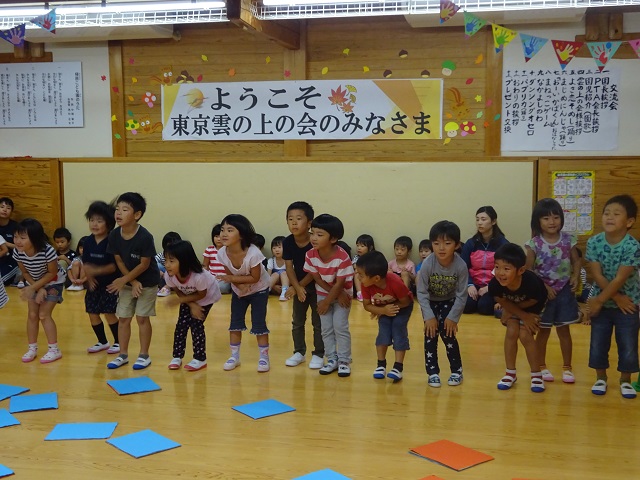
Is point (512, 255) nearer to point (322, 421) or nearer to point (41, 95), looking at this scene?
point (322, 421)

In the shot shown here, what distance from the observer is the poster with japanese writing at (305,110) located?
6816 mm

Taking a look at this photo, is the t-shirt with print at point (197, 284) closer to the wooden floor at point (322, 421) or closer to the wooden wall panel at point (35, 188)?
the wooden floor at point (322, 421)

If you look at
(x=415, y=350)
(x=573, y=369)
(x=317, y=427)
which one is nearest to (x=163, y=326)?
(x=415, y=350)

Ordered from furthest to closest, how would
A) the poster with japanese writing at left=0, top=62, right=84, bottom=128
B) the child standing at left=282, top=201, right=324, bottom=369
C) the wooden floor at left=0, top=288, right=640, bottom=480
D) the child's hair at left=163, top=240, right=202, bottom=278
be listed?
the poster with japanese writing at left=0, top=62, right=84, bottom=128 → the child standing at left=282, top=201, right=324, bottom=369 → the child's hair at left=163, top=240, right=202, bottom=278 → the wooden floor at left=0, top=288, right=640, bottom=480

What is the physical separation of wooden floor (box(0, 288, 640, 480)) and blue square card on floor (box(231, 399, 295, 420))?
0.04m

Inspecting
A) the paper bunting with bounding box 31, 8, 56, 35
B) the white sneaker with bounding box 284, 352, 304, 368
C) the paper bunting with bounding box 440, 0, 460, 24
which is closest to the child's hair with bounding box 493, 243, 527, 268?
the white sneaker with bounding box 284, 352, 304, 368

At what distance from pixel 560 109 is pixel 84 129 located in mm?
4894

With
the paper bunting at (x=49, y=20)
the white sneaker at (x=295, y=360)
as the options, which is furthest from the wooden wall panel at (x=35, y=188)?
the white sneaker at (x=295, y=360)

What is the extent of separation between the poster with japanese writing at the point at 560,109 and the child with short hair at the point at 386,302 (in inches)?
125

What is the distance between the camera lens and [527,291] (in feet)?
12.3

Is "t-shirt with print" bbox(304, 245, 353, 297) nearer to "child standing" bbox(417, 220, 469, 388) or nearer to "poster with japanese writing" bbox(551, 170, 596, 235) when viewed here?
"child standing" bbox(417, 220, 469, 388)

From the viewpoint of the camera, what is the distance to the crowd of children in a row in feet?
12.3

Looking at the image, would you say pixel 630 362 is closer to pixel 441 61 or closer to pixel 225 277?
pixel 225 277

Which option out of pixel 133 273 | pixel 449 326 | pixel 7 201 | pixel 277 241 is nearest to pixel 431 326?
pixel 449 326
